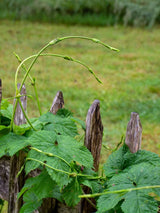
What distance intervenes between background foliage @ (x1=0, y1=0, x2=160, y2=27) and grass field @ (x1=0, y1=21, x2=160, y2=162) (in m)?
0.44

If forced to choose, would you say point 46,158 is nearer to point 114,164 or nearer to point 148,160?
point 114,164

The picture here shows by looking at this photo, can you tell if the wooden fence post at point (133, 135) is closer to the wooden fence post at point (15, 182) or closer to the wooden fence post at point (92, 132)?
the wooden fence post at point (92, 132)

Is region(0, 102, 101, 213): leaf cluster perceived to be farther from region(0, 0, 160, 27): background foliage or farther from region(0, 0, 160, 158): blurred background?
region(0, 0, 160, 27): background foliage

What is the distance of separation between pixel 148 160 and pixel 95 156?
0.34 m

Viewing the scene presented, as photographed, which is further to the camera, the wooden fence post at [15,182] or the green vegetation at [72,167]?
the wooden fence post at [15,182]

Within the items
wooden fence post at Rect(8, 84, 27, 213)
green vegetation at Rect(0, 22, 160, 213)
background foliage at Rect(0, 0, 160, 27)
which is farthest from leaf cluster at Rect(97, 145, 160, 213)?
background foliage at Rect(0, 0, 160, 27)

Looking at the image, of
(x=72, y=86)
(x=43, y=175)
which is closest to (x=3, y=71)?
(x=72, y=86)

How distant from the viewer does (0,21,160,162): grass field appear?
4473 millimetres

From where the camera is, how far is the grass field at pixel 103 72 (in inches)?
176

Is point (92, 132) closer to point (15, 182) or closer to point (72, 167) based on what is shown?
point (72, 167)

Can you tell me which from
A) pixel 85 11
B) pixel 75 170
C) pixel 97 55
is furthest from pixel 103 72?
pixel 75 170

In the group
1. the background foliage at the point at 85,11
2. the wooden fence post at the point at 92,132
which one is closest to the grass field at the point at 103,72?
the background foliage at the point at 85,11

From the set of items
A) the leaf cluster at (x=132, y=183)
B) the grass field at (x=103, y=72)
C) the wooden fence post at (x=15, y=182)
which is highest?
the leaf cluster at (x=132, y=183)

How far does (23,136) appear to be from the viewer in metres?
1.42
